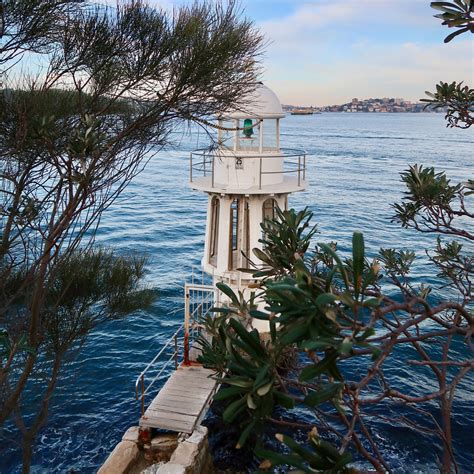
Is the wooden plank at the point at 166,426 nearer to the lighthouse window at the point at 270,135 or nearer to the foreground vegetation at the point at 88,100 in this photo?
the foreground vegetation at the point at 88,100

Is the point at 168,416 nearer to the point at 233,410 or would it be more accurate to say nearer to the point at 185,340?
the point at 185,340

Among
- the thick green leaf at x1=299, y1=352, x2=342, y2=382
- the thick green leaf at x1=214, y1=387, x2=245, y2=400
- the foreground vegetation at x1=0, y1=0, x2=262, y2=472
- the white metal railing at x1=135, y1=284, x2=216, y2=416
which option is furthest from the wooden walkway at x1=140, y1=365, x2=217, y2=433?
the thick green leaf at x1=299, y1=352, x2=342, y2=382

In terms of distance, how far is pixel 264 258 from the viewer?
3.87 meters

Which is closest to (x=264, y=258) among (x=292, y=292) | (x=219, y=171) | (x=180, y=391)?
(x=292, y=292)

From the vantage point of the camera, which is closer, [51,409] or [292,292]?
[292,292]

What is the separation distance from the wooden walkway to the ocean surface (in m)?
2.08

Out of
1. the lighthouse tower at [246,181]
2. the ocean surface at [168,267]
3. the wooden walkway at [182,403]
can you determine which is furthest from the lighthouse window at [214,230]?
the wooden walkway at [182,403]

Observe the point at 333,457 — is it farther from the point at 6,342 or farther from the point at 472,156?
the point at 472,156

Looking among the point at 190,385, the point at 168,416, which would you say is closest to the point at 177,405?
the point at 168,416

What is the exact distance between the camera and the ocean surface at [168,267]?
33.2ft

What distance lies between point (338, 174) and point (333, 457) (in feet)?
A: 147

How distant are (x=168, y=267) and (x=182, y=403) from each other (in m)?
13.6

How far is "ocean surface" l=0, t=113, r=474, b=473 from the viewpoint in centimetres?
1012

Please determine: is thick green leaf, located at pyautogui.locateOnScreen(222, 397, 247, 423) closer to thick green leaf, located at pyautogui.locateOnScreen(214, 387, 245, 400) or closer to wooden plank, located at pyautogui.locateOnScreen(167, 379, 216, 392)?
thick green leaf, located at pyautogui.locateOnScreen(214, 387, 245, 400)
